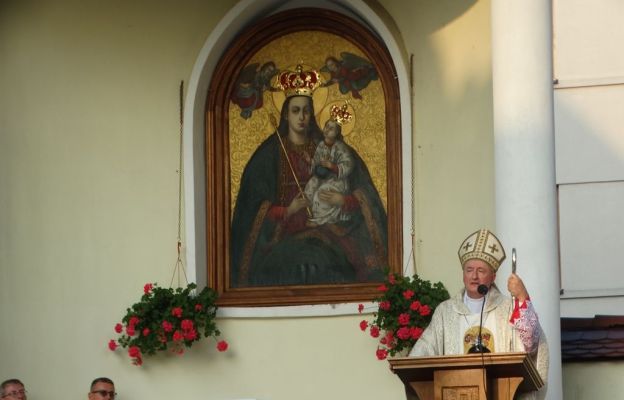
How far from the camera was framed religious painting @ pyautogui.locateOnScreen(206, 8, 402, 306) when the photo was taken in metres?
14.9

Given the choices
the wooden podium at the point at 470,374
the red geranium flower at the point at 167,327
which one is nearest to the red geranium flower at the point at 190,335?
the red geranium flower at the point at 167,327

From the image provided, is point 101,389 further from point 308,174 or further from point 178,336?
point 308,174

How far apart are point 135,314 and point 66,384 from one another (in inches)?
32.8

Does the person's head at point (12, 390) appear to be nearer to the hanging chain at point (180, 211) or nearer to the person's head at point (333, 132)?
the hanging chain at point (180, 211)

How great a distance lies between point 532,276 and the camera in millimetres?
12445

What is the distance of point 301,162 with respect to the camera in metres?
15.2

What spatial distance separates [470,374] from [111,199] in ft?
18.1

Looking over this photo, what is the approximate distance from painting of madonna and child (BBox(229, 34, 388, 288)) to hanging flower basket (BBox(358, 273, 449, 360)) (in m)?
0.76

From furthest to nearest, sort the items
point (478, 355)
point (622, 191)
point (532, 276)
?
1. point (622, 191)
2. point (532, 276)
3. point (478, 355)

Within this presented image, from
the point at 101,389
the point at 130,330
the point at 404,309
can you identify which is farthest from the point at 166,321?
the point at 404,309

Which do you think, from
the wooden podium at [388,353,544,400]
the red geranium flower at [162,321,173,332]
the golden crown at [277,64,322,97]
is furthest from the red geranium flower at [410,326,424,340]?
the wooden podium at [388,353,544,400]

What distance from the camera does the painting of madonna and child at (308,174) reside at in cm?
1493

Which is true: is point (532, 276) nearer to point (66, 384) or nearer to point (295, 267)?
point (295, 267)

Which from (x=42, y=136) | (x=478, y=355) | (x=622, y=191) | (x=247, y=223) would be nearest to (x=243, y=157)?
(x=247, y=223)
